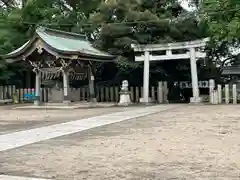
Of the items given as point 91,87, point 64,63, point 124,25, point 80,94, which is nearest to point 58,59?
point 64,63

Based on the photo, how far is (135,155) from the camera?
7344 millimetres

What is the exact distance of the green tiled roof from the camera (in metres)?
21.0

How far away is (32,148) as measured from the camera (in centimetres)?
847

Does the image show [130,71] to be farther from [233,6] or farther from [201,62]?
[233,6]

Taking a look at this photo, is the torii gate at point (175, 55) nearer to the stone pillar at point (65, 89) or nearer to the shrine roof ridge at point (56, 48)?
the shrine roof ridge at point (56, 48)

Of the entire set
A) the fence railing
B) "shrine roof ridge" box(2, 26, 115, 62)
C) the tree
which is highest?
the tree

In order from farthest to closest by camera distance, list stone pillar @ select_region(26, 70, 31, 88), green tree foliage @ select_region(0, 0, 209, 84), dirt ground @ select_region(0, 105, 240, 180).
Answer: stone pillar @ select_region(26, 70, 31, 88), green tree foliage @ select_region(0, 0, 209, 84), dirt ground @ select_region(0, 105, 240, 180)

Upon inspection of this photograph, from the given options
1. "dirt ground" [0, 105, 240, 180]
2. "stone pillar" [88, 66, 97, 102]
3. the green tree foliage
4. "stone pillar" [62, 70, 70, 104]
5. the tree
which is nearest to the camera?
"dirt ground" [0, 105, 240, 180]

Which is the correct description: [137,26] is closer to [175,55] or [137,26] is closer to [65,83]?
[175,55]

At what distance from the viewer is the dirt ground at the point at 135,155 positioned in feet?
19.6

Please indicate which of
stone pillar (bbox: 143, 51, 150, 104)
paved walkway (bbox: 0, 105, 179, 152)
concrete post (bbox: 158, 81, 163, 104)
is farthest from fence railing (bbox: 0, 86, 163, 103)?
paved walkway (bbox: 0, 105, 179, 152)

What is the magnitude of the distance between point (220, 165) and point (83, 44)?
19.2m

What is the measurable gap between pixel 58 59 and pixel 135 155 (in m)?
15.3

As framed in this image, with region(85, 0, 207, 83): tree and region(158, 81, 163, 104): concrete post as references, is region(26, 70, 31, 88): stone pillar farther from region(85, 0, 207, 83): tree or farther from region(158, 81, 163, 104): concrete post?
region(158, 81, 163, 104): concrete post
